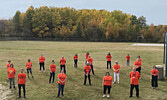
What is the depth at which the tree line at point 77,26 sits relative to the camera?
100 metres

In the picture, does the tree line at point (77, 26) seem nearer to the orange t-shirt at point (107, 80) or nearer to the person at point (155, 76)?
the person at point (155, 76)

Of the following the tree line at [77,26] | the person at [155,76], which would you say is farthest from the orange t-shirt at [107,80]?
the tree line at [77,26]

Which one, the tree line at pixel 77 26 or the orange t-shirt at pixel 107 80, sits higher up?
the tree line at pixel 77 26

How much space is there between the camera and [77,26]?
337ft

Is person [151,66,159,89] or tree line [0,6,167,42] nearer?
person [151,66,159,89]

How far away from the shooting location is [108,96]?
11.3 m

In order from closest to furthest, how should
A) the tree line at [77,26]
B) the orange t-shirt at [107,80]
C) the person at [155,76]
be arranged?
the orange t-shirt at [107,80], the person at [155,76], the tree line at [77,26]

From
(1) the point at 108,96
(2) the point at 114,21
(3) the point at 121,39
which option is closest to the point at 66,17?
(2) the point at 114,21

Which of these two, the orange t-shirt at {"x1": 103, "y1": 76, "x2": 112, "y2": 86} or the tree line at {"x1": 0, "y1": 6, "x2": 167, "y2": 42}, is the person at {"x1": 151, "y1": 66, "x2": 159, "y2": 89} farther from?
the tree line at {"x1": 0, "y1": 6, "x2": 167, "y2": 42}

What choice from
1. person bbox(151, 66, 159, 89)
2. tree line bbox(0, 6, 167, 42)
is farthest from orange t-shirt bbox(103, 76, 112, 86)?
tree line bbox(0, 6, 167, 42)

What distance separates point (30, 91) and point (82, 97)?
11.7 ft

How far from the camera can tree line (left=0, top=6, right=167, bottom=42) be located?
10006cm

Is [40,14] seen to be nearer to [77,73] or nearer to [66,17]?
[66,17]

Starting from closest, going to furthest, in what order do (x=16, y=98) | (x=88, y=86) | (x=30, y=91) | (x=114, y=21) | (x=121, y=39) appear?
1. (x=16, y=98)
2. (x=30, y=91)
3. (x=88, y=86)
4. (x=121, y=39)
5. (x=114, y=21)
